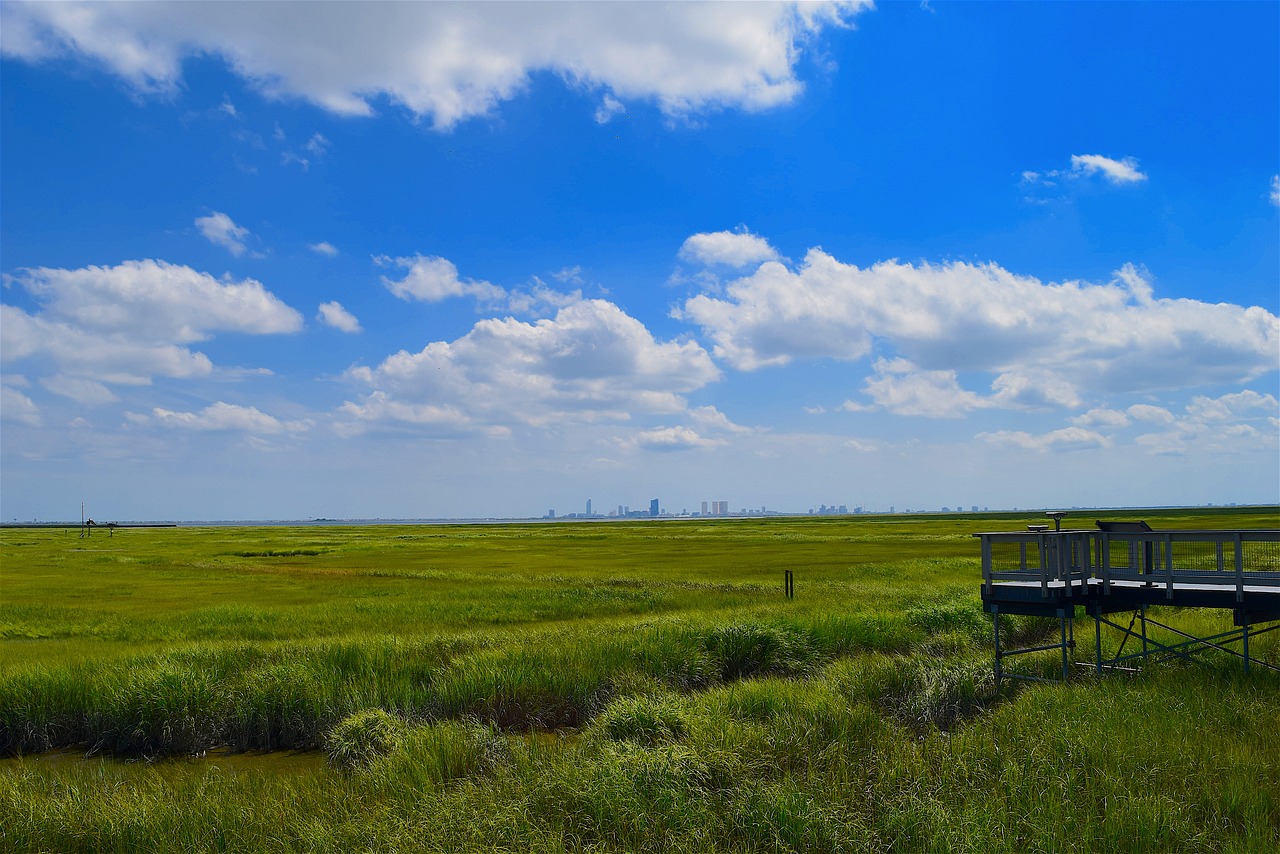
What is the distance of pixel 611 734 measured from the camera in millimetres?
15070

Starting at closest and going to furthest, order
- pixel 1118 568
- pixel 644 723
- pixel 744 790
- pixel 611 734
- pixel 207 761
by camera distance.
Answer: pixel 744 790
pixel 611 734
pixel 644 723
pixel 207 761
pixel 1118 568

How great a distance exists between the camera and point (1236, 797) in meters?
11.0

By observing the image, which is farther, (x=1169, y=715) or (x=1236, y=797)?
(x=1169, y=715)

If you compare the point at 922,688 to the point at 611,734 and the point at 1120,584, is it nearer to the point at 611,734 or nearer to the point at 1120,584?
the point at 1120,584

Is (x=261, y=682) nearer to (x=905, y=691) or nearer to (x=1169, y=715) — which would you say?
(x=905, y=691)

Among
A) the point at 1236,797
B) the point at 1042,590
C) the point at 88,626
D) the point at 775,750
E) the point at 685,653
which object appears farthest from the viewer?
the point at 88,626

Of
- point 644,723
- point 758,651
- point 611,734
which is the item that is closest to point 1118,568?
point 758,651

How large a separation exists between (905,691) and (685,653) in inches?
250

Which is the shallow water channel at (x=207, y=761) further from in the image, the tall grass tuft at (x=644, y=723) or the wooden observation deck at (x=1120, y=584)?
the wooden observation deck at (x=1120, y=584)

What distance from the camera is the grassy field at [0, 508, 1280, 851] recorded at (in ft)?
35.9

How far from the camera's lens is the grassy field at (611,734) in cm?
1095

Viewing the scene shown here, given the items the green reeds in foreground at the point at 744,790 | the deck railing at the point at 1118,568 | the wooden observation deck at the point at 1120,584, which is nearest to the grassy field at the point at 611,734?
the green reeds in foreground at the point at 744,790

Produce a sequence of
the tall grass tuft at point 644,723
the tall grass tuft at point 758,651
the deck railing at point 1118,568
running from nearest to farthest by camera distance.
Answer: the tall grass tuft at point 644,723, the deck railing at point 1118,568, the tall grass tuft at point 758,651

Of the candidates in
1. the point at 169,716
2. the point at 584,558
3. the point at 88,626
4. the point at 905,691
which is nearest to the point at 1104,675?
the point at 905,691
